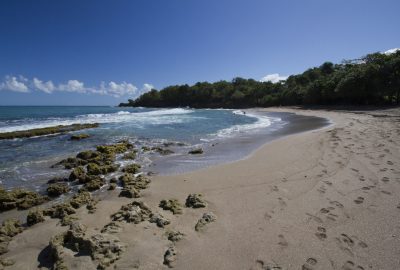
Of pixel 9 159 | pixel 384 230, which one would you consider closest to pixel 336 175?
pixel 384 230

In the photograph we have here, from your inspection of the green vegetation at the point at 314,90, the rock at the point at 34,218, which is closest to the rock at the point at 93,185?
the rock at the point at 34,218

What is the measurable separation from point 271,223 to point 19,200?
5831mm

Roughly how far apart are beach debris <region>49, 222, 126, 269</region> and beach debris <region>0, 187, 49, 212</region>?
8.49ft

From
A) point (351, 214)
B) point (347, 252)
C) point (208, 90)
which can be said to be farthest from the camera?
point (208, 90)

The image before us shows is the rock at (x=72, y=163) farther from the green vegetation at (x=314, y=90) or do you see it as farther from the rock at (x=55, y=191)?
the green vegetation at (x=314, y=90)

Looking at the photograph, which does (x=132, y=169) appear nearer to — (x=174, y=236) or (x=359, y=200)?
(x=174, y=236)

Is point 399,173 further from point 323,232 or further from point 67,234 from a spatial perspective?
point 67,234

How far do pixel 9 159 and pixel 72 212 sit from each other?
26.5 feet

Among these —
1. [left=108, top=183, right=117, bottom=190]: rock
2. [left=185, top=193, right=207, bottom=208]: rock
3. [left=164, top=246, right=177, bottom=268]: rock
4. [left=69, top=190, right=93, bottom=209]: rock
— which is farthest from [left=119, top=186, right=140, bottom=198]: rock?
[left=164, top=246, right=177, bottom=268]: rock

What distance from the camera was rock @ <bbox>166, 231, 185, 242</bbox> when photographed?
407 cm

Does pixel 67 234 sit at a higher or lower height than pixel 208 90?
lower

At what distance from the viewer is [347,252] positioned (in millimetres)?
3570

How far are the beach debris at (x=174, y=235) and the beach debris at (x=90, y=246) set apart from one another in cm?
73

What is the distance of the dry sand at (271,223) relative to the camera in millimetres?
3525
